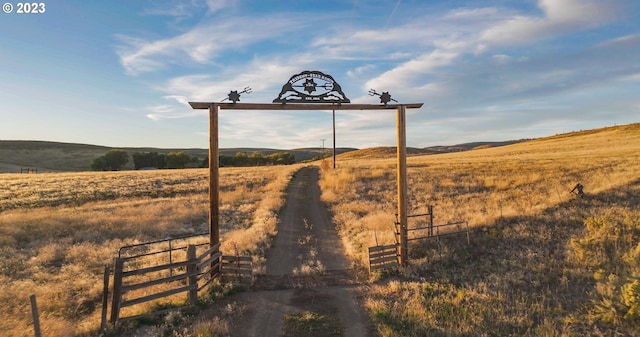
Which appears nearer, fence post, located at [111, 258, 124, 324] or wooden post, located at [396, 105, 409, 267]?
fence post, located at [111, 258, 124, 324]

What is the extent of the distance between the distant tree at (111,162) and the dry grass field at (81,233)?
6196 cm

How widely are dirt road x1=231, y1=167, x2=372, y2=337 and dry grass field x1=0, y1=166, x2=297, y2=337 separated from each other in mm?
1644

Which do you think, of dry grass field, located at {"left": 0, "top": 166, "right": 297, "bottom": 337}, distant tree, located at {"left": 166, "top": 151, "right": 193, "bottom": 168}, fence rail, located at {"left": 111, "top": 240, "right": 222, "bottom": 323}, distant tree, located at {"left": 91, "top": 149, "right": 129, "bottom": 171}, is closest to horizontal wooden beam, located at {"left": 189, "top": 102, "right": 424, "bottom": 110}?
fence rail, located at {"left": 111, "top": 240, "right": 222, "bottom": 323}

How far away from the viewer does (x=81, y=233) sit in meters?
18.9

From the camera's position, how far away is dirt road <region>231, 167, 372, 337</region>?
859 cm

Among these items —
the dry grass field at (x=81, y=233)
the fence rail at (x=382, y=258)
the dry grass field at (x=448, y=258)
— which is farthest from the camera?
the fence rail at (x=382, y=258)

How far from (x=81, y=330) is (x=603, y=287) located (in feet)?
42.0

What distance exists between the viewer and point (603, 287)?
9.08 metres

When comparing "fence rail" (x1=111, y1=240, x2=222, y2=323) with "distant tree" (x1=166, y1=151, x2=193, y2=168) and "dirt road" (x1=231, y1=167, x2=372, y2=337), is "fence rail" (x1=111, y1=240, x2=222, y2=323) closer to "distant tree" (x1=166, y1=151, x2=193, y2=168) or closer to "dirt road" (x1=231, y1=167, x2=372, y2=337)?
"dirt road" (x1=231, y1=167, x2=372, y2=337)

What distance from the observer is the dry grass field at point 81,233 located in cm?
995

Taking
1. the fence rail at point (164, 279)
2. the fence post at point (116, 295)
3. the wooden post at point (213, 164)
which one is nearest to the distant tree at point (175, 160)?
the fence rail at point (164, 279)

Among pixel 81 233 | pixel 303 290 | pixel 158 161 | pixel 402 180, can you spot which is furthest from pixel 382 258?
pixel 158 161

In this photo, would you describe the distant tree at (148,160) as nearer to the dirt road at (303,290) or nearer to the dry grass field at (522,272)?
the dirt road at (303,290)

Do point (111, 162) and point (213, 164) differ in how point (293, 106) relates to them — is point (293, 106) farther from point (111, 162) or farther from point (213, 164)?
point (111, 162)
